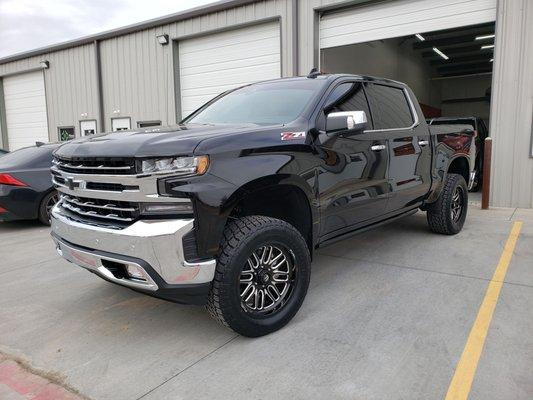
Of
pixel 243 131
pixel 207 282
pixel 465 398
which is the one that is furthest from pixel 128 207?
pixel 465 398

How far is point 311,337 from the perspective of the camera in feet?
10.5

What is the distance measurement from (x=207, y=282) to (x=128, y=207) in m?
0.69

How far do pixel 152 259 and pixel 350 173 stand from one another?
195 centimetres

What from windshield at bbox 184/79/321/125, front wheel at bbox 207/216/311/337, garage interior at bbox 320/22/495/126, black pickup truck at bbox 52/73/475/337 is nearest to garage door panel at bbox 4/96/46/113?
garage interior at bbox 320/22/495/126

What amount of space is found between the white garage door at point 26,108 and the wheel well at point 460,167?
15902mm

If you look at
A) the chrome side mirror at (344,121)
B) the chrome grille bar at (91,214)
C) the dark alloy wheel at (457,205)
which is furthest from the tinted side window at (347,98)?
the dark alloy wheel at (457,205)

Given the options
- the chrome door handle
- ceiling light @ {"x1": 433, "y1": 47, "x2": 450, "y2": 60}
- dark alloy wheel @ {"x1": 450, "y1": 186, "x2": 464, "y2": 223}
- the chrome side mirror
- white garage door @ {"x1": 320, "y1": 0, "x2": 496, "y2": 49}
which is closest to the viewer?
the chrome side mirror

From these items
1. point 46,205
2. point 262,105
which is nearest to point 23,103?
point 46,205

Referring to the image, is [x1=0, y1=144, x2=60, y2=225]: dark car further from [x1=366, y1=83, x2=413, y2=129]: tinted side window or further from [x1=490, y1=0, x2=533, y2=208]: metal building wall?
[x1=490, y1=0, x2=533, y2=208]: metal building wall

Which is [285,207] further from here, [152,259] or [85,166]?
[85,166]

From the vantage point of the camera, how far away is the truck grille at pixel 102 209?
2.80 metres

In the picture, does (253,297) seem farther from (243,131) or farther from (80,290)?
(80,290)

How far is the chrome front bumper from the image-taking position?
8.65 ft

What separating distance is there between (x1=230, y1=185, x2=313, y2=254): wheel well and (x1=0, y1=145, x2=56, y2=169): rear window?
5.45 m
